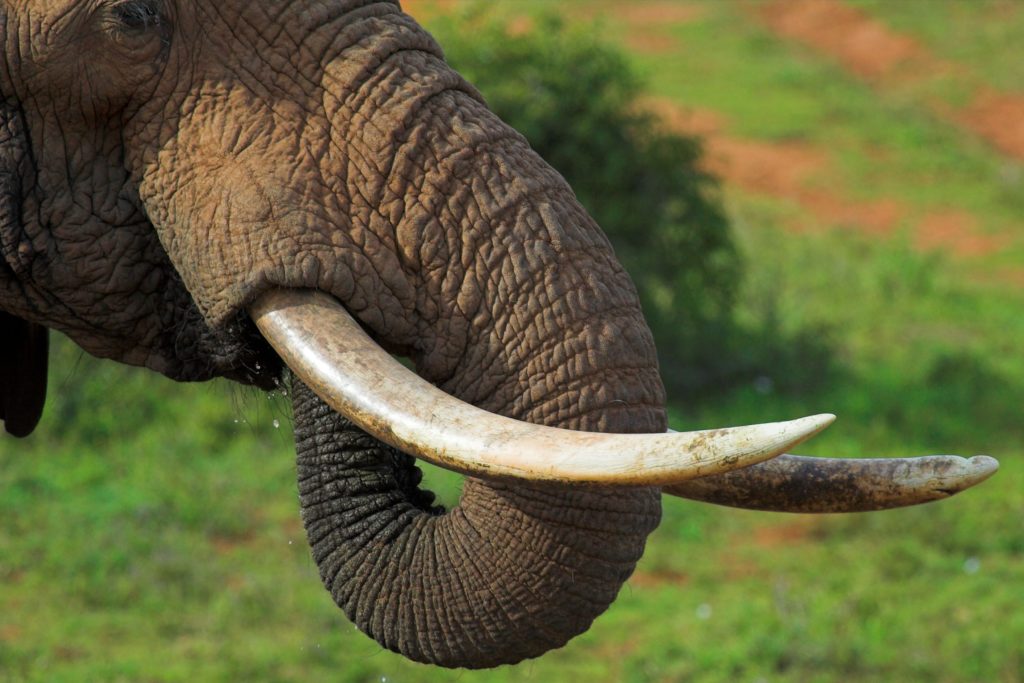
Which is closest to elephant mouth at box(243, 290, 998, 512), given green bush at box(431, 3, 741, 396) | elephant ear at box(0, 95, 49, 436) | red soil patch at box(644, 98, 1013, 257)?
elephant ear at box(0, 95, 49, 436)

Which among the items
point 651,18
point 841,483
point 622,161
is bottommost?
point 651,18

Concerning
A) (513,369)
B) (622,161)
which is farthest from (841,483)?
(622,161)

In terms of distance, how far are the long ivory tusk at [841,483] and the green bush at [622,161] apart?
5.60 metres

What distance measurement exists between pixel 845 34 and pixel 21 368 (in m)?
15.2

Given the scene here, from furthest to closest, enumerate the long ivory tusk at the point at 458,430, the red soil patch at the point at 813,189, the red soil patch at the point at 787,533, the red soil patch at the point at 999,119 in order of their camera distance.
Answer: the red soil patch at the point at 999,119 → the red soil patch at the point at 813,189 → the red soil patch at the point at 787,533 → the long ivory tusk at the point at 458,430

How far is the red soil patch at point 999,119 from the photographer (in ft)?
47.7

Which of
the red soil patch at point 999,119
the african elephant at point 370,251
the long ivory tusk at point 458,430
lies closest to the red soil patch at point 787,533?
the african elephant at point 370,251

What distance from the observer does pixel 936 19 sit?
17.3 m

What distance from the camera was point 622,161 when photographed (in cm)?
863

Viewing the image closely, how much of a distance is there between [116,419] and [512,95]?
103 inches

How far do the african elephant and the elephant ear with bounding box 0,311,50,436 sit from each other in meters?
0.66

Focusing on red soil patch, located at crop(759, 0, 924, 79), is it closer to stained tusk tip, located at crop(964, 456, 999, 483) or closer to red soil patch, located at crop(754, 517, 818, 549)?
A: red soil patch, located at crop(754, 517, 818, 549)

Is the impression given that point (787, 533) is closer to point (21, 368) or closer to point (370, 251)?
point (21, 368)

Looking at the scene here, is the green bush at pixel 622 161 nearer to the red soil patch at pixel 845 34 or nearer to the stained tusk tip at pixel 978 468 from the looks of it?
the stained tusk tip at pixel 978 468
